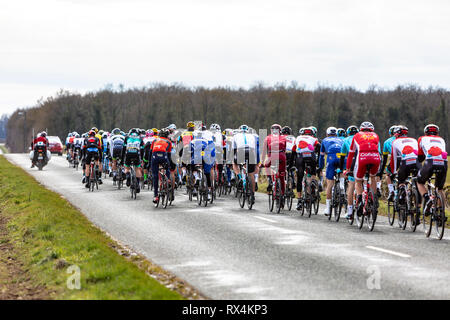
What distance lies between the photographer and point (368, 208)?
13883mm

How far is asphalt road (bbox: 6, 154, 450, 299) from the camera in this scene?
7.95 metres

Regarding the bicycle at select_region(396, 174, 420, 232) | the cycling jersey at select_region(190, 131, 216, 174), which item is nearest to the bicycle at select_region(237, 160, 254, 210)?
the cycling jersey at select_region(190, 131, 216, 174)

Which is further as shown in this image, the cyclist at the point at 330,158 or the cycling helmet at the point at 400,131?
the cyclist at the point at 330,158

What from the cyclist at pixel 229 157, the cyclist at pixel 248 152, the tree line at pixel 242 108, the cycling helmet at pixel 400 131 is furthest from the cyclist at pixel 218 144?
the tree line at pixel 242 108

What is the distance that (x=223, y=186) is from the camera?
24.3 meters

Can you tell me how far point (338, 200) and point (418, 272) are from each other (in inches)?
260

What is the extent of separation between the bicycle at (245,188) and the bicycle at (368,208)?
451 cm

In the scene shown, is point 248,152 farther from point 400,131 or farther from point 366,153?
point 400,131

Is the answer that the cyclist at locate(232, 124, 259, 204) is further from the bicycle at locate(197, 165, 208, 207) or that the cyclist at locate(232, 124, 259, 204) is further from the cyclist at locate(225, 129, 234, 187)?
the cyclist at locate(225, 129, 234, 187)

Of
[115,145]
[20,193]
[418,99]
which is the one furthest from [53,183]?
[418,99]

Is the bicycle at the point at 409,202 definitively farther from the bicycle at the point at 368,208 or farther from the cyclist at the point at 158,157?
the cyclist at the point at 158,157

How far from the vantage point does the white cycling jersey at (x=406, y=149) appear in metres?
13.7

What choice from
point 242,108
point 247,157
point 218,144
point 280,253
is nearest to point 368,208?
point 280,253

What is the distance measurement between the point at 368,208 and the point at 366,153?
1.12m
